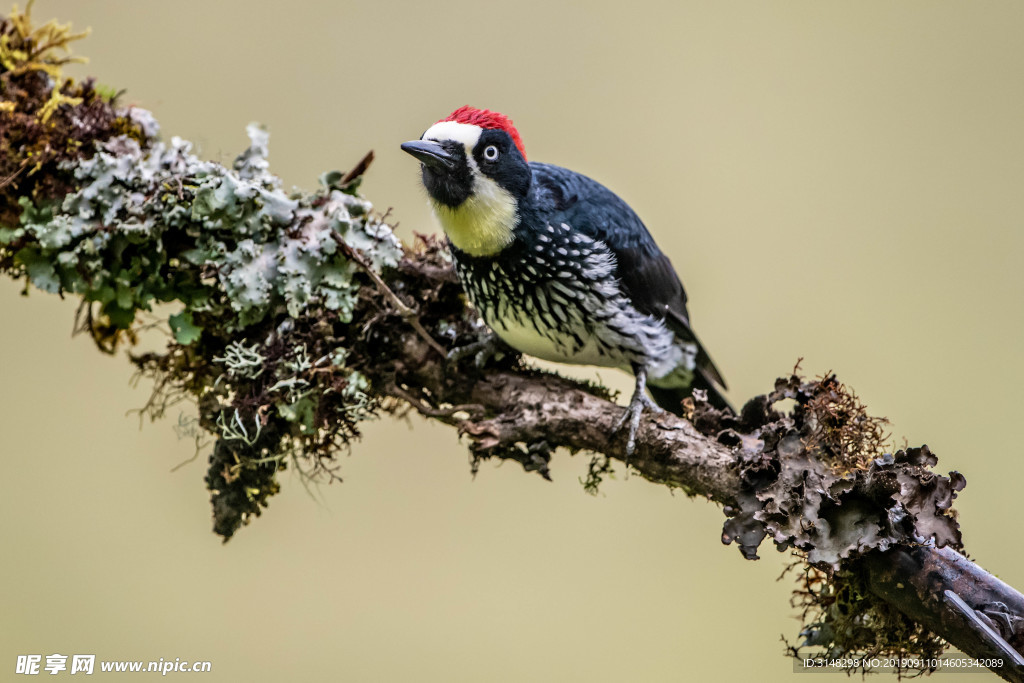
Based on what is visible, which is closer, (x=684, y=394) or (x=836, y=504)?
(x=836, y=504)

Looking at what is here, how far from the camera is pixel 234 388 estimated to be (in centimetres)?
243

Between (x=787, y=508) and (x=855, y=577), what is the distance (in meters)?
0.28

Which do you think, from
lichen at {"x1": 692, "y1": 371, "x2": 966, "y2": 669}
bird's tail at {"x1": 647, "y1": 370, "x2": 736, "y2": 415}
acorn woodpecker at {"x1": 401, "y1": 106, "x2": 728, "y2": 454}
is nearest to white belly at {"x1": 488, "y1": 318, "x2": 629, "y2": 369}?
acorn woodpecker at {"x1": 401, "y1": 106, "x2": 728, "y2": 454}

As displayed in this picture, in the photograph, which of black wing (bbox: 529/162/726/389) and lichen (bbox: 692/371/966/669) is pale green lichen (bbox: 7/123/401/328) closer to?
black wing (bbox: 529/162/726/389)

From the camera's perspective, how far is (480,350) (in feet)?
8.28

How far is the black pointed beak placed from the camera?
88.4 inches

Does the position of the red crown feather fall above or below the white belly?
above

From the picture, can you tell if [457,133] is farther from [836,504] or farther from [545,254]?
[836,504]

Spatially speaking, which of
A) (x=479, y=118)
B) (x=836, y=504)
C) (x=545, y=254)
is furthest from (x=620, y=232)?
(x=836, y=504)

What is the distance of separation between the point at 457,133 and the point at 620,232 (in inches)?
25.1

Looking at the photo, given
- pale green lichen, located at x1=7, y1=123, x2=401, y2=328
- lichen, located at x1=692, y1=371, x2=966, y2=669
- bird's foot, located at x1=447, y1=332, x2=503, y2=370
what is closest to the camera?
lichen, located at x1=692, y1=371, x2=966, y2=669

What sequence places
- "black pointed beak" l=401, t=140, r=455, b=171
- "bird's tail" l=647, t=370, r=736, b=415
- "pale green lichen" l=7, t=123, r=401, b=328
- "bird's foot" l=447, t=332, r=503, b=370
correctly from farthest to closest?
1. "bird's tail" l=647, t=370, r=736, b=415
2. "bird's foot" l=447, t=332, r=503, b=370
3. "pale green lichen" l=7, t=123, r=401, b=328
4. "black pointed beak" l=401, t=140, r=455, b=171

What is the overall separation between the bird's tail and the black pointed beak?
1.14 metres

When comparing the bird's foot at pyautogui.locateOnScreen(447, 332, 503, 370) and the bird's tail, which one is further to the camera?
the bird's tail
